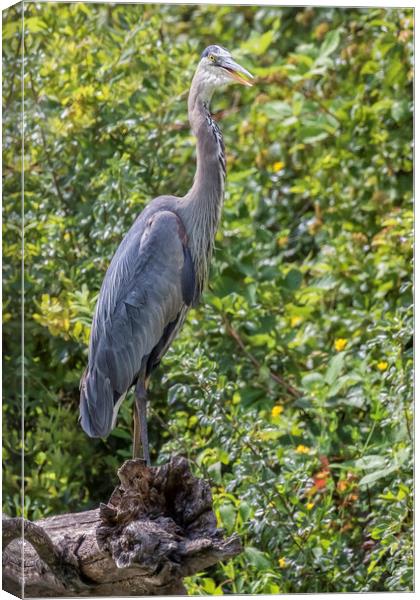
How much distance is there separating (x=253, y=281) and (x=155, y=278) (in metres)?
1.23

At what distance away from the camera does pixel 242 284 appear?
437 centimetres

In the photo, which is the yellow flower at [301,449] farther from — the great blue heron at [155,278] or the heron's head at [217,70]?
the heron's head at [217,70]

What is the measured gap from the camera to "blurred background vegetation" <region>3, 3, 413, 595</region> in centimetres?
383

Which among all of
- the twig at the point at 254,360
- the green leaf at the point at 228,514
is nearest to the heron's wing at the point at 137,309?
the green leaf at the point at 228,514

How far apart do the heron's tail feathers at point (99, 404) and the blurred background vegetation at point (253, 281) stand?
0.92 ft

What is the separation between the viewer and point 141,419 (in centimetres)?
315

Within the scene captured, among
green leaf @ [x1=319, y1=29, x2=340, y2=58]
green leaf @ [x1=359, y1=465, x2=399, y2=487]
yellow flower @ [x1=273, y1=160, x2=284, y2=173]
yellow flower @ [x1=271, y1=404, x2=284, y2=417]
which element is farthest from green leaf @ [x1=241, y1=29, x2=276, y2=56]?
green leaf @ [x1=359, y1=465, x2=399, y2=487]

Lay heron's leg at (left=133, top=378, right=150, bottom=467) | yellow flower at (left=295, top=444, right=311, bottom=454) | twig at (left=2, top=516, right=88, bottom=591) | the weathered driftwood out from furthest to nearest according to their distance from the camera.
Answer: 1. yellow flower at (left=295, top=444, right=311, bottom=454)
2. heron's leg at (left=133, top=378, right=150, bottom=467)
3. twig at (left=2, top=516, right=88, bottom=591)
4. the weathered driftwood

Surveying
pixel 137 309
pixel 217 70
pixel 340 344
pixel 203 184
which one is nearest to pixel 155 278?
pixel 137 309

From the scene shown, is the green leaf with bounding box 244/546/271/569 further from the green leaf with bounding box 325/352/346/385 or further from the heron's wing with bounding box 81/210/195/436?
the heron's wing with bounding box 81/210/195/436

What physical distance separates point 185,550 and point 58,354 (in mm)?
1276

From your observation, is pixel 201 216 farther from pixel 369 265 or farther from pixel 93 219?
pixel 369 265

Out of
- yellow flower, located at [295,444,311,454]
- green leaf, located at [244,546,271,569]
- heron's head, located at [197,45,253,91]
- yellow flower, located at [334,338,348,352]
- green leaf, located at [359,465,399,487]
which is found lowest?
green leaf, located at [244,546,271,569]

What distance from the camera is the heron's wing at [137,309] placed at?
316 centimetres
